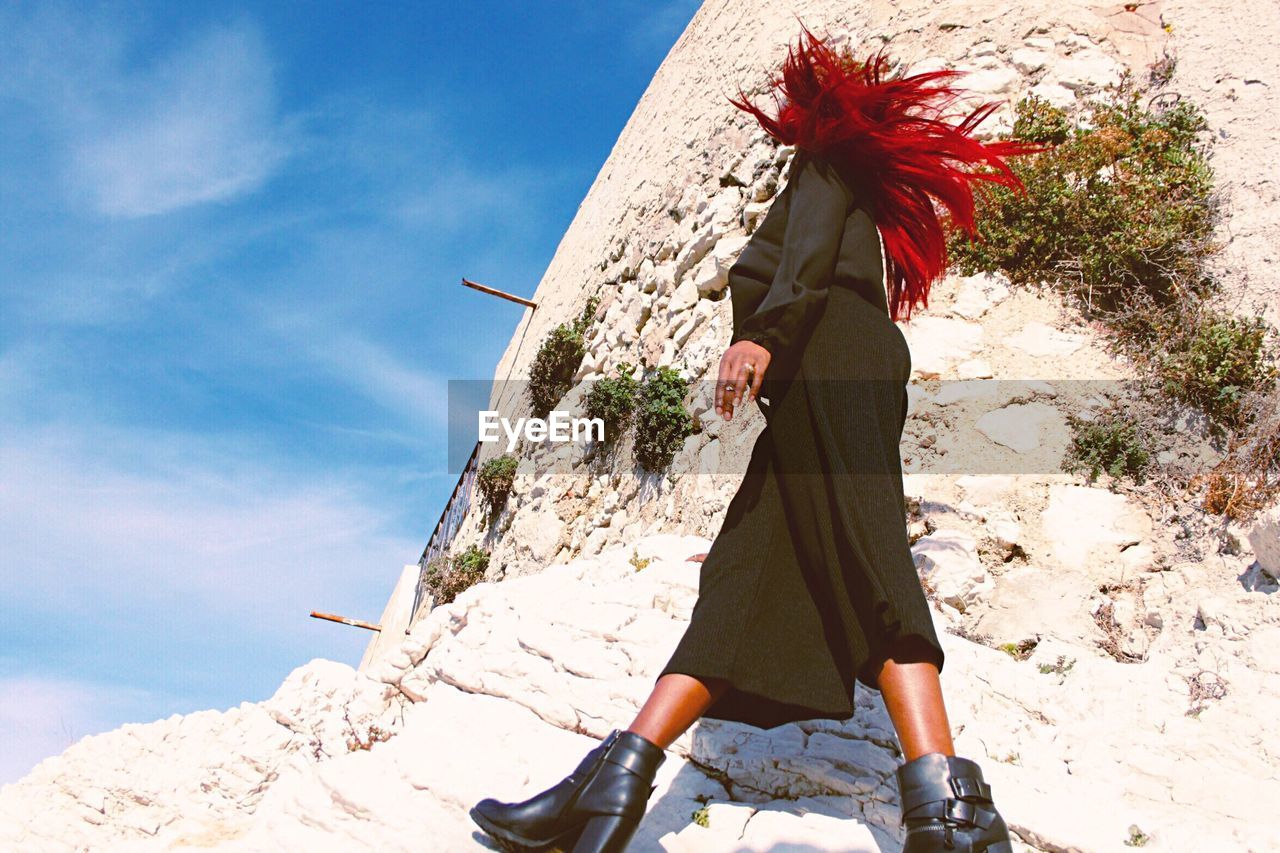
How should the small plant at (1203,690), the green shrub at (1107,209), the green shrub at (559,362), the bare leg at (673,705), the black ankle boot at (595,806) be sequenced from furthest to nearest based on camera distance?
the green shrub at (559,362)
the green shrub at (1107,209)
the small plant at (1203,690)
the bare leg at (673,705)
the black ankle boot at (595,806)

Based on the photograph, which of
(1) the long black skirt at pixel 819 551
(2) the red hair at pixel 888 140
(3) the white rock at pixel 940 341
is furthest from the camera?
(3) the white rock at pixel 940 341

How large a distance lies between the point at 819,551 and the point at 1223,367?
3.30m

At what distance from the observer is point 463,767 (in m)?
2.59

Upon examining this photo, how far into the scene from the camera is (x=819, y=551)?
2248mm

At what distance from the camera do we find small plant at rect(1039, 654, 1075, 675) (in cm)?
323

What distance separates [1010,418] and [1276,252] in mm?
1709

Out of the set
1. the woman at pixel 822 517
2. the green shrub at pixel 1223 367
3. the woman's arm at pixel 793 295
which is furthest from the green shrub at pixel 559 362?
the woman's arm at pixel 793 295

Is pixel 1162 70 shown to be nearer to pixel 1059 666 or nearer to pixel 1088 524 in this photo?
pixel 1088 524

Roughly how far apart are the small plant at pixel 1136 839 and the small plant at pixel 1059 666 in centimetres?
104

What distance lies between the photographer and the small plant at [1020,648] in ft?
12.1

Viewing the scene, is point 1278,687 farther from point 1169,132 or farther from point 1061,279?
point 1169,132

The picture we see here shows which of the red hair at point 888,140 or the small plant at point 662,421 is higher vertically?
the small plant at point 662,421

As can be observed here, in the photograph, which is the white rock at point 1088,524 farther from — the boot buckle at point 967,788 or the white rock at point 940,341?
the boot buckle at point 967,788

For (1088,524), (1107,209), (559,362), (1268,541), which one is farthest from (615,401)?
(1268,541)
